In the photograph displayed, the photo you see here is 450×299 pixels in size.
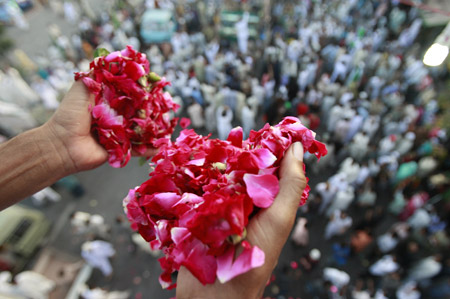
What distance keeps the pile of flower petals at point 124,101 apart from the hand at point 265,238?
778 mm

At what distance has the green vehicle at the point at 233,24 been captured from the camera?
9341mm

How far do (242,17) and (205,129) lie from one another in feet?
17.2

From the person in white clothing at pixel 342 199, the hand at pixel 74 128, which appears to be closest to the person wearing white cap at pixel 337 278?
the person in white clothing at pixel 342 199

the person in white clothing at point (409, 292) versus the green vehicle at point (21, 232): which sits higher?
the person in white clothing at point (409, 292)

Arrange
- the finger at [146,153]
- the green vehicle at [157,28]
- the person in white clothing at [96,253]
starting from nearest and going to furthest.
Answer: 1. the finger at [146,153]
2. the person in white clothing at [96,253]
3. the green vehicle at [157,28]

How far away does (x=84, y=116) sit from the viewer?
171 centimetres

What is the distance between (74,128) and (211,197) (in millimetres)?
1255

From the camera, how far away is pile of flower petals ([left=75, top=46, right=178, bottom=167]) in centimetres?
157

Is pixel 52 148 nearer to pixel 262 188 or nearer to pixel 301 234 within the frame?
pixel 262 188

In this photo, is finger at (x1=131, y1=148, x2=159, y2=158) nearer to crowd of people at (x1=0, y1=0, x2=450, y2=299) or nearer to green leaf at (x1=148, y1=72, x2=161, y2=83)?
green leaf at (x1=148, y1=72, x2=161, y2=83)

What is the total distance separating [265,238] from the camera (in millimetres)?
1061

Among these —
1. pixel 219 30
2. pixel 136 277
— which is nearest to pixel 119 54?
pixel 136 277

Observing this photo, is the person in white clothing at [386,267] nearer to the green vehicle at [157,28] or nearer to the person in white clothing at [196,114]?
the person in white clothing at [196,114]

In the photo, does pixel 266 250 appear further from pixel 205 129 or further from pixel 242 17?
pixel 242 17
